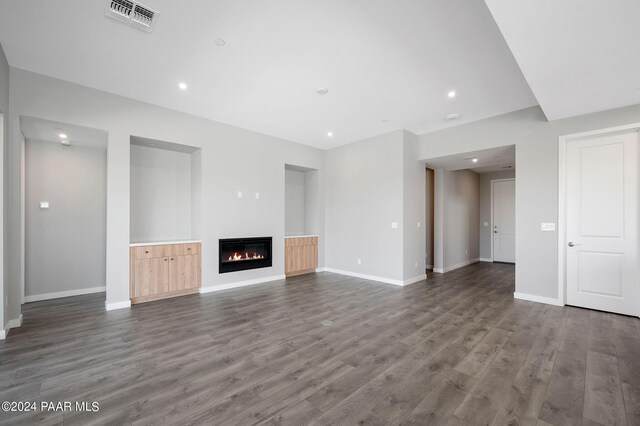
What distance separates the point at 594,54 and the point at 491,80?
1035 mm

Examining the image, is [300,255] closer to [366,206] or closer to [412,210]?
[366,206]

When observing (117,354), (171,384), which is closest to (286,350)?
(171,384)

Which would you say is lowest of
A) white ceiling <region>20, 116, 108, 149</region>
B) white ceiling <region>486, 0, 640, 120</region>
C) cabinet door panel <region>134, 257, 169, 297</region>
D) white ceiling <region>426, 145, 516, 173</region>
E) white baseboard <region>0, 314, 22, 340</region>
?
white baseboard <region>0, 314, 22, 340</region>

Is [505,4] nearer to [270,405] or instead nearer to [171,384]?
[270,405]

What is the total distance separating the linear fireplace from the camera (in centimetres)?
517

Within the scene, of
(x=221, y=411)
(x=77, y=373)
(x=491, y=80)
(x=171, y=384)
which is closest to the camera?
(x=221, y=411)

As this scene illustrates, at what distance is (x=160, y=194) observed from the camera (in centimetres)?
512

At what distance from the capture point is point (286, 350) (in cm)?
269

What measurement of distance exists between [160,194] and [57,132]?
1.63 meters

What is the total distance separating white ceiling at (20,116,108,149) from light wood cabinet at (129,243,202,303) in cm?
182

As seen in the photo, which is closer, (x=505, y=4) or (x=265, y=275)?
(x=505, y=4)

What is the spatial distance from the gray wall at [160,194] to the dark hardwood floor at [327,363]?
1.42 meters

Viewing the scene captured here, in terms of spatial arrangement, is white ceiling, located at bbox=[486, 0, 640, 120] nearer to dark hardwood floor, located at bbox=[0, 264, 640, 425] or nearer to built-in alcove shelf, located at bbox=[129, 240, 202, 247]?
dark hardwood floor, located at bbox=[0, 264, 640, 425]

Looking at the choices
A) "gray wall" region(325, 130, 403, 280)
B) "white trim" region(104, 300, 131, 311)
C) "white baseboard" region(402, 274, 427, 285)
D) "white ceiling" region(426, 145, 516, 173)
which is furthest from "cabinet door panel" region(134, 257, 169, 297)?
"white ceiling" region(426, 145, 516, 173)
